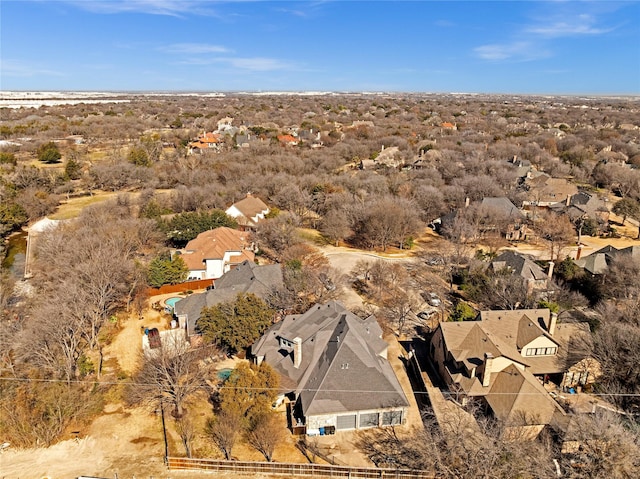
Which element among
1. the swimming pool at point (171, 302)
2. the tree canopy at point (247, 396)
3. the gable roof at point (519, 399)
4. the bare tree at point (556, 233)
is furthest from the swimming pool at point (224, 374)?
the bare tree at point (556, 233)

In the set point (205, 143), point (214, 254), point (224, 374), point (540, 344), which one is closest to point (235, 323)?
point (224, 374)

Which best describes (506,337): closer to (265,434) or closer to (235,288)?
(265,434)

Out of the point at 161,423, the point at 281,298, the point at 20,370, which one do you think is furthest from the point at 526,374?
the point at 20,370

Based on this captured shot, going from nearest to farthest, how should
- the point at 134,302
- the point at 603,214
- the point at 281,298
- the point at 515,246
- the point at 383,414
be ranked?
the point at 383,414, the point at 281,298, the point at 134,302, the point at 515,246, the point at 603,214

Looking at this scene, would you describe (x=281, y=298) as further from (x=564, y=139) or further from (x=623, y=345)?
(x=564, y=139)

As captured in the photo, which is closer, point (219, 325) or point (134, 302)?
point (219, 325)

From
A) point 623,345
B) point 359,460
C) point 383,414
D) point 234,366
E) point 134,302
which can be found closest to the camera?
point 359,460

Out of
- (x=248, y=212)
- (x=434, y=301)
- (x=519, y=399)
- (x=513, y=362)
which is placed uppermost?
(x=248, y=212)
